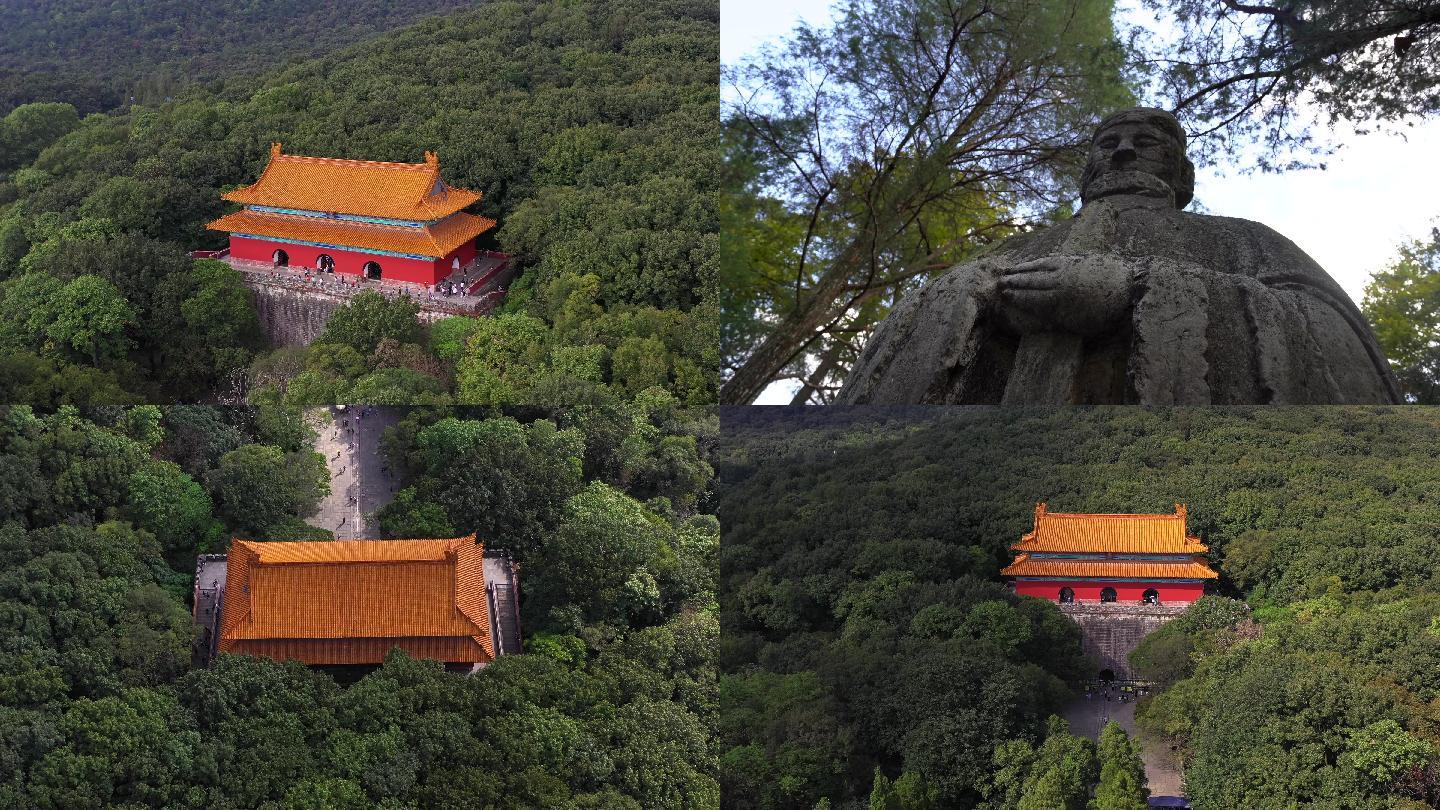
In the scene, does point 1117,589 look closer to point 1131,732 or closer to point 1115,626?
point 1115,626

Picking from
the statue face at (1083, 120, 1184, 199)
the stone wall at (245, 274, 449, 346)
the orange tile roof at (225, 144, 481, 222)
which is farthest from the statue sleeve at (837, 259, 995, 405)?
the orange tile roof at (225, 144, 481, 222)

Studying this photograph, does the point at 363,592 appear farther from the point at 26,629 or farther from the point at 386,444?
the point at 26,629

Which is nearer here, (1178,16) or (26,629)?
(1178,16)

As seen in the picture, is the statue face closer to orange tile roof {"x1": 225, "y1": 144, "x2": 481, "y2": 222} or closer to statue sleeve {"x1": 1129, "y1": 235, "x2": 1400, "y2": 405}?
statue sleeve {"x1": 1129, "y1": 235, "x2": 1400, "y2": 405}

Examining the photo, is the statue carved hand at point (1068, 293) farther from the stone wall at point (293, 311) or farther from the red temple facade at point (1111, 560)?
the stone wall at point (293, 311)

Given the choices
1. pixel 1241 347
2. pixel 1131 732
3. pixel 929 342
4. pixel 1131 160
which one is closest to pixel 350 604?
pixel 1131 732

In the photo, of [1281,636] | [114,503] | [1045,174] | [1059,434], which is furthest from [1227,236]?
[114,503]
